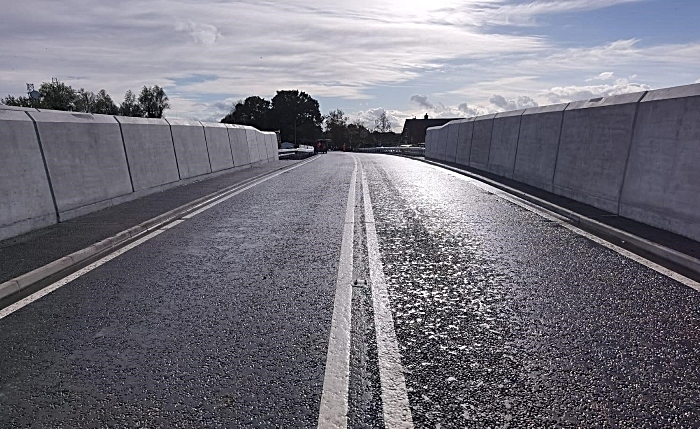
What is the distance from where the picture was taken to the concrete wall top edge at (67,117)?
8.49 m

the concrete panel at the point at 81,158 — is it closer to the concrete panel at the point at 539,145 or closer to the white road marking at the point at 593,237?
the white road marking at the point at 593,237

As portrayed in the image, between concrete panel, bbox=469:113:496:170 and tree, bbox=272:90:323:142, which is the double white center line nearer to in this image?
concrete panel, bbox=469:113:496:170

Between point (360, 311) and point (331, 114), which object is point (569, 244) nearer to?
point (360, 311)

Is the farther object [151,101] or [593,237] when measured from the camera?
[151,101]

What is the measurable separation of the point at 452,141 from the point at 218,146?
42.6ft

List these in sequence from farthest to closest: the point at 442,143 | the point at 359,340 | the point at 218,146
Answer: the point at 442,143 → the point at 218,146 → the point at 359,340

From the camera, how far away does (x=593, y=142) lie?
9875 mm

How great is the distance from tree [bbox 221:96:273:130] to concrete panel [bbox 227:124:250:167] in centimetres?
9747

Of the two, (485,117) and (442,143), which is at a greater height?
(485,117)

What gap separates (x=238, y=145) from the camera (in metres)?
22.9

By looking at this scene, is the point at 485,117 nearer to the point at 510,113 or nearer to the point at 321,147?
the point at 510,113

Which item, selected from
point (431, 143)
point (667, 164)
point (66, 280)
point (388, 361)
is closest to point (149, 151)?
point (66, 280)

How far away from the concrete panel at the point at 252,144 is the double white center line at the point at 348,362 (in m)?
20.1

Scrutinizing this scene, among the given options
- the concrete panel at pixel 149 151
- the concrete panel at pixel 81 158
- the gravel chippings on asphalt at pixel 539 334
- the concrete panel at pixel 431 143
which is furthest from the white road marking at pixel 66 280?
the concrete panel at pixel 431 143
